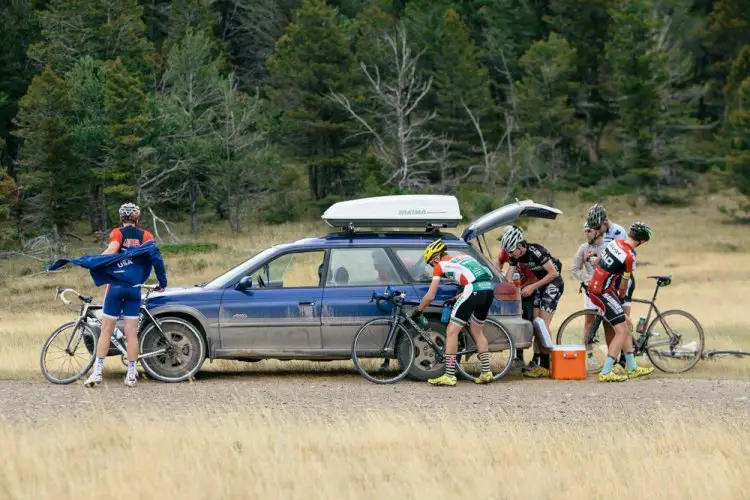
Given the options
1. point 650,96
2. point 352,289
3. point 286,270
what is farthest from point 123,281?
point 650,96

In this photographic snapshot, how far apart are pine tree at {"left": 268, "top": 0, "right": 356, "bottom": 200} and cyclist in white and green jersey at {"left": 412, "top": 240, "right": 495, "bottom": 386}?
157ft

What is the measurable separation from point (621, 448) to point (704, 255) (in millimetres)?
38491

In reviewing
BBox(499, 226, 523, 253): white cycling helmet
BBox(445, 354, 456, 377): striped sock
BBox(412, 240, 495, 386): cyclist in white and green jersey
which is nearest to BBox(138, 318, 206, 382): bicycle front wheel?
BBox(412, 240, 495, 386): cyclist in white and green jersey

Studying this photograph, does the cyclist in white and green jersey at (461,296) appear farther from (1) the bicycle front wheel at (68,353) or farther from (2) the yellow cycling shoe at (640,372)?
A: (1) the bicycle front wheel at (68,353)

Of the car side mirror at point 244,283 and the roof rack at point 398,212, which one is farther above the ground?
the roof rack at point 398,212

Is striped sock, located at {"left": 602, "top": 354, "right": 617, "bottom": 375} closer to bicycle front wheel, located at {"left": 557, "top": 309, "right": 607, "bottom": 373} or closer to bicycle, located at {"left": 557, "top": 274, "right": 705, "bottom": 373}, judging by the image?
bicycle front wheel, located at {"left": 557, "top": 309, "right": 607, "bottom": 373}

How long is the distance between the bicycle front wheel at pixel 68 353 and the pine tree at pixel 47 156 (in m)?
39.4

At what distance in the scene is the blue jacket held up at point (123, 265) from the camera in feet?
36.7

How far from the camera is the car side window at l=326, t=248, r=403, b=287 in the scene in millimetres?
12031

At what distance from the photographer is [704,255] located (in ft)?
147

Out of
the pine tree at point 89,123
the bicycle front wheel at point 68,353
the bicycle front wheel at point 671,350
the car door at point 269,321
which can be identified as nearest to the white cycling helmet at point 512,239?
the bicycle front wheel at point 671,350

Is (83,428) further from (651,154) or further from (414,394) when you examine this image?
(651,154)

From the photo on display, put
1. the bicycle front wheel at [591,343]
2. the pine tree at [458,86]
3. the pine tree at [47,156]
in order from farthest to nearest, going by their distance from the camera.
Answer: the pine tree at [458,86], the pine tree at [47,156], the bicycle front wheel at [591,343]

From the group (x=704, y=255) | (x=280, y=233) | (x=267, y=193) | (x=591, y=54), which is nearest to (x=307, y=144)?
(x=267, y=193)
